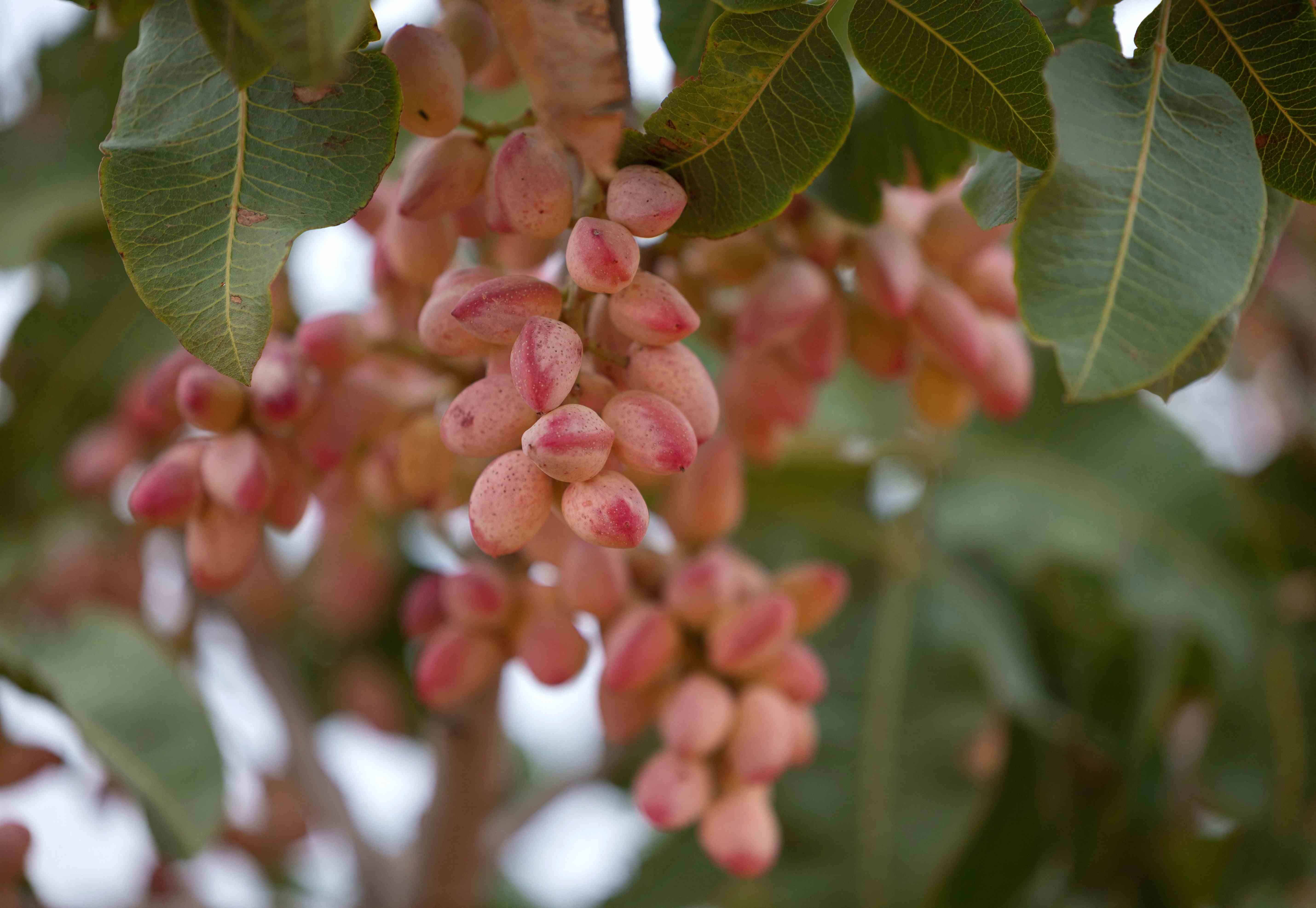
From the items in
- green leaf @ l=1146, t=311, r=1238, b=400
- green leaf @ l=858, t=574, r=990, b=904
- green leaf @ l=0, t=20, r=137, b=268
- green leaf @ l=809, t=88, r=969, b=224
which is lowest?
green leaf @ l=858, t=574, r=990, b=904

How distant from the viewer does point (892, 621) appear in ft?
3.75

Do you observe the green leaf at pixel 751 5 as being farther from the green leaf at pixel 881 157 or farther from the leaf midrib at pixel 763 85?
the green leaf at pixel 881 157

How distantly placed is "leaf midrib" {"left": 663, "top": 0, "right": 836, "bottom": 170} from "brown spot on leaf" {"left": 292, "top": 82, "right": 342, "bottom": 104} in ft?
0.42

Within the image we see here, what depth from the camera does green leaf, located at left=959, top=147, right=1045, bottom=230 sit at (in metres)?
0.41

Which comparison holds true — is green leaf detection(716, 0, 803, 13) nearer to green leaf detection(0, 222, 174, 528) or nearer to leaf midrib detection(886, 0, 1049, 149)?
leaf midrib detection(886, 0, 1049, 149)

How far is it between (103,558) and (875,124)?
2.73 ft

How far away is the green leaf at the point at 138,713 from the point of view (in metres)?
0.65

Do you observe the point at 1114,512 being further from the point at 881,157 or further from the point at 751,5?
the point at 751,5

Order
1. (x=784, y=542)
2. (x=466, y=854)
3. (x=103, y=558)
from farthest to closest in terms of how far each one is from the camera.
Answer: (x=784, y=542) < (x=103, y=558) < (x=466, y=854)

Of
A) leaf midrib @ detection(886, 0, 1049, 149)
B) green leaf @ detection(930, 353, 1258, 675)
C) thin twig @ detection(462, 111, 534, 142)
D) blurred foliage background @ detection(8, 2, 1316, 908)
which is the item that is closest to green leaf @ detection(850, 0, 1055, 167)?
leaf midrib @ detection(886, 0, 1049, 149)

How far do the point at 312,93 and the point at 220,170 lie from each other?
4cm

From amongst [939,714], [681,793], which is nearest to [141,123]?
[681,793]

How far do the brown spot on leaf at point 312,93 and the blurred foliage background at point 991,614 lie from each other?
0.52m

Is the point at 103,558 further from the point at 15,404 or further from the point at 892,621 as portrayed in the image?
the point at 892,621
